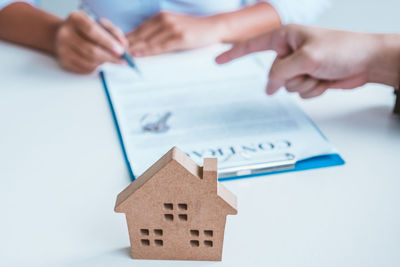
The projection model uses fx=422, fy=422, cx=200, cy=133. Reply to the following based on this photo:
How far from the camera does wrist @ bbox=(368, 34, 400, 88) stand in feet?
2.34

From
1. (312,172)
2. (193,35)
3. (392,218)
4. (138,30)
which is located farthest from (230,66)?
(392,218)

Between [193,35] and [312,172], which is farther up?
[193,35]

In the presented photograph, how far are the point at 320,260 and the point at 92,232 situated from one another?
265 millimetres

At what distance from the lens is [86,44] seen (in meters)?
0.89

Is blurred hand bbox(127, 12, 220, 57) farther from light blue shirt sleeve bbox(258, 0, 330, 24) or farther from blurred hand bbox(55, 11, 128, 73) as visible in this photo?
light blue shirt sleeve bbox(258, 0, 330, 24)

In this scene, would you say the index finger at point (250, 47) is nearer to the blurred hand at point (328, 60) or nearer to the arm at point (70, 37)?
the blurred hand at point (328, 60)

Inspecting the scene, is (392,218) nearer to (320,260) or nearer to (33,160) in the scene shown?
(320,260)

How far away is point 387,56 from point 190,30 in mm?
447

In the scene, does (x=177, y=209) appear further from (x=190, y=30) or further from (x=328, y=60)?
(x=190, y=30)

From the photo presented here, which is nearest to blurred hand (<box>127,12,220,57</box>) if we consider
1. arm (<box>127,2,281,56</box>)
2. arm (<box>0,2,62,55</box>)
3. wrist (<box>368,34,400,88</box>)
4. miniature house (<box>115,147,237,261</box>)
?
arm (<box>127,2,281,56</box>)

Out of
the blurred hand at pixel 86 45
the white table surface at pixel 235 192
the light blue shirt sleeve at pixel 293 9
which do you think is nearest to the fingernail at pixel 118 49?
the blurred hand at pixel 86 45

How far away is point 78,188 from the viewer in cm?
57

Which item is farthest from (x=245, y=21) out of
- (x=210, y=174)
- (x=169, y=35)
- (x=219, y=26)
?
(x=210, y=174)

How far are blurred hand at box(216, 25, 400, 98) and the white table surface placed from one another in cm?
4
